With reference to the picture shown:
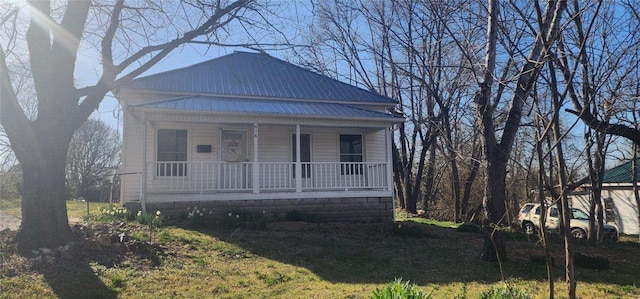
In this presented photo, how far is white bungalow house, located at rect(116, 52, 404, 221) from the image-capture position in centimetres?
1150

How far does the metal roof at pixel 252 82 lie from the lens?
43.6 ft

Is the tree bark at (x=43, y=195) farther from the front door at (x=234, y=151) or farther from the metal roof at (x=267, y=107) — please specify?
the front door at (x=234, y=151)

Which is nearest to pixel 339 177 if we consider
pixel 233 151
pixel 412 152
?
pixel 233 151

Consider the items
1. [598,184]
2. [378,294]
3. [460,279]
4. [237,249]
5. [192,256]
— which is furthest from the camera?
[598,184]

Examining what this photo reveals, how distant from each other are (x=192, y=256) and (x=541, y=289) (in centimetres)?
563

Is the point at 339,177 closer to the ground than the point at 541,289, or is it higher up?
higher up

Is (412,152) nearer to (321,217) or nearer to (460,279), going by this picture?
(321,217)

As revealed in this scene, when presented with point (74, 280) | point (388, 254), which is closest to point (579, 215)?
point (388, 254)

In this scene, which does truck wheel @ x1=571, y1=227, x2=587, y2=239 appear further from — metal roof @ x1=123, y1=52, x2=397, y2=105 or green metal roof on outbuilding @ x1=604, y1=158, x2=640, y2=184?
green metal roof on outbuilding @ x1=604, y1=158, x2=640, y2=184

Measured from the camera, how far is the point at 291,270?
682 cm

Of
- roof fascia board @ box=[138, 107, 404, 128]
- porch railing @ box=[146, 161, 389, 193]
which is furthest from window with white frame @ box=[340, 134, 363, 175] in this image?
roof fascia board @ box=[138, 107, 404, 128]

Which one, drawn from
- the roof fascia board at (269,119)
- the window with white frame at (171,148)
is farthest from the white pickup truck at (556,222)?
the window with white frame at (171,148)

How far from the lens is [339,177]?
13.3 meters

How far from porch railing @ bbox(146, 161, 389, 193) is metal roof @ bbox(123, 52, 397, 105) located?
2.44 m
